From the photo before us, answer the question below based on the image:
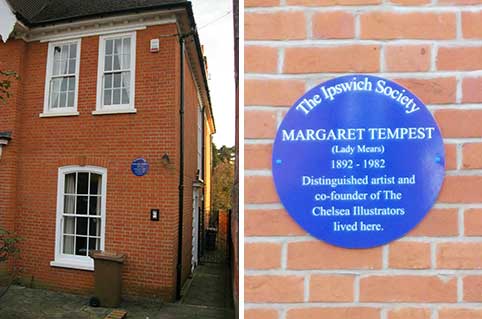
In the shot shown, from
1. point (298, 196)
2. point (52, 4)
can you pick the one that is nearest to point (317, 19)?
point (298, 196)

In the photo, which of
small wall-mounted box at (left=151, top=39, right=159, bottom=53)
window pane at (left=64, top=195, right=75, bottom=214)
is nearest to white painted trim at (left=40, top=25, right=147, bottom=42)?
small wall-mounted box at (left=151, top=39, right=159, bottom=53)

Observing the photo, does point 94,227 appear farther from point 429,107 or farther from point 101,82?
point 429,107

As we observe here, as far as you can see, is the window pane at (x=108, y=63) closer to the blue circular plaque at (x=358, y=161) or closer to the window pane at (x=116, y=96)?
the window pane at (x=116, y=96)

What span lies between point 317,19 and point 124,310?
25.6ft

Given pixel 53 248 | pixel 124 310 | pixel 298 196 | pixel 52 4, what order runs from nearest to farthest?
pixel 298 196 < pixel 124 310 < pixel 53 248 < pixel 52 4

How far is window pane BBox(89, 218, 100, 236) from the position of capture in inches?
347

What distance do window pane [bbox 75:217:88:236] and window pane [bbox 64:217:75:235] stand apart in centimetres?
14

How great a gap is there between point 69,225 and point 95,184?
4.11 ft

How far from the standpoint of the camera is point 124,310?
Answer: 7648 millimetres

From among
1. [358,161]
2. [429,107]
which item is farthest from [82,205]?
[429,107]

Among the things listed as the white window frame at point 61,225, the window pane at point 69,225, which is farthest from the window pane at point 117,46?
the window pane at point 69,225

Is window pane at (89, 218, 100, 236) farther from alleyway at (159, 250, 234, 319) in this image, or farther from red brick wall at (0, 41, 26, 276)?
alleyway at (159, 250, 234, 319)

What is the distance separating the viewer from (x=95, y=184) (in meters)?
8.88

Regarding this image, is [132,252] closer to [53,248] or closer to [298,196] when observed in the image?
[53,248]
